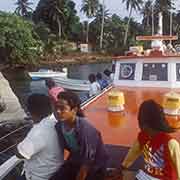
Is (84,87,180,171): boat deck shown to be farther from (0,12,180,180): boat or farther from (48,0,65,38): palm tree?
(48,0,65,38): palm tree

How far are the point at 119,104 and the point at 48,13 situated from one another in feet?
224

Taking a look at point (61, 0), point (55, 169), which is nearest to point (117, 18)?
point (61, 0)

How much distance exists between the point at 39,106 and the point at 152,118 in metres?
1.05

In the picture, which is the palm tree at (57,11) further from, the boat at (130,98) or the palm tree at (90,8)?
the boat at (130,98)

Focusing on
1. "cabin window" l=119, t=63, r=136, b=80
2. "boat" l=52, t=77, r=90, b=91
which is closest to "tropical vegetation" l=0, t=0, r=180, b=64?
"boat" l=52, t=77, r=90, b=91

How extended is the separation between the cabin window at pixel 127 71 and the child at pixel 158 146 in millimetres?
5606

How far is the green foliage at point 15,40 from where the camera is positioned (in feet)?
164

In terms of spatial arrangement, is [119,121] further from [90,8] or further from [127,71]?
[90,8]

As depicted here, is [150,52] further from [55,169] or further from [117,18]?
[117,18]

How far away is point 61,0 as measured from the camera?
7219 centimetres

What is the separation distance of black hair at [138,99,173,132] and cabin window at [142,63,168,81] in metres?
5.34

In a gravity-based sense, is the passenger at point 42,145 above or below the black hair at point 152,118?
below

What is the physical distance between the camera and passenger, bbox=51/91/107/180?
12.7 feet

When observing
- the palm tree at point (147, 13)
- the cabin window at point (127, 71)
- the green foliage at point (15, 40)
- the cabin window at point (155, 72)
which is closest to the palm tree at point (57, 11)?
the green foliage at point (15, 40)
